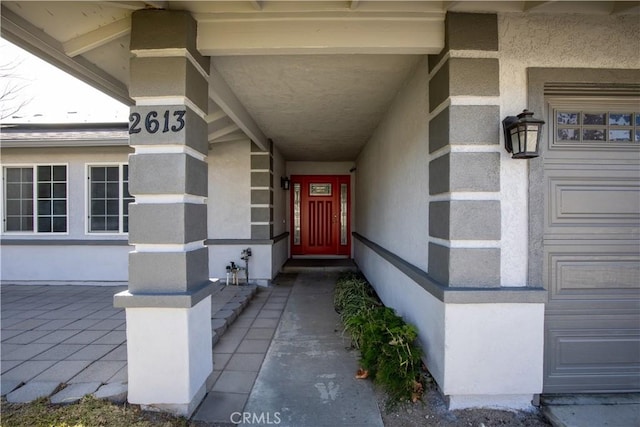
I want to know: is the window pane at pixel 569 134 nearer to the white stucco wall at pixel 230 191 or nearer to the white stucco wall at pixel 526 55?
the white stucco wall at pixel 526 55

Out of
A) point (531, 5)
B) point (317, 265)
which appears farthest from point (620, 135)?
point (317, 265)

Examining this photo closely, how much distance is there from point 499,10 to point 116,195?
20.7ft

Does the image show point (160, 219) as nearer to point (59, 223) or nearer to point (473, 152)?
point (473, 152)

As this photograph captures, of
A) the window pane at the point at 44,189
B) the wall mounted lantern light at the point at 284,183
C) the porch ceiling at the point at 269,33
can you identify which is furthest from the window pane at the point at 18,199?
the wall mounted lantern light at the point at 284,183

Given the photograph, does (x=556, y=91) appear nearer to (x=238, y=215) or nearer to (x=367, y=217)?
(x=367, y=217)

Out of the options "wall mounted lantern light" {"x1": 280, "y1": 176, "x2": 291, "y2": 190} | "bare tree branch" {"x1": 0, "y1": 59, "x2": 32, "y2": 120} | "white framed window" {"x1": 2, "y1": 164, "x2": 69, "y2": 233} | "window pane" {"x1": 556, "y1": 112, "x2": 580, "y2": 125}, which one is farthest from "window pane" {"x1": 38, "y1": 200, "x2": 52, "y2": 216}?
"window pane" {"x1": 556, "y1": 112, "x2": 580, "y2": 125}

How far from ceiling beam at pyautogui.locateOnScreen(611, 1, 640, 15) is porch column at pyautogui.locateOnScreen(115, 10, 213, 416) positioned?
2941 millimetres

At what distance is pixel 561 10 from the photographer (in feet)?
7.23

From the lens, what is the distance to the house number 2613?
2205 millimetres

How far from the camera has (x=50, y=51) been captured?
2.45 m

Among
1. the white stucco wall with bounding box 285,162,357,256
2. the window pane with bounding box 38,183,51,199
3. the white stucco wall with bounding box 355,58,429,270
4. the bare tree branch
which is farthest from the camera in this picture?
the white stucco wall with bounding box 285,162,357,256

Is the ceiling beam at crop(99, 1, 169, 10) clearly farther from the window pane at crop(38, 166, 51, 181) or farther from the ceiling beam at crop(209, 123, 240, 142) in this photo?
the window pane at crop(38, 166, 51, 181)

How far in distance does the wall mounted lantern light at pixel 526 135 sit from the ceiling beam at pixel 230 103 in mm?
2510

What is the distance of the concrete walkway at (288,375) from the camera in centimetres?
224
